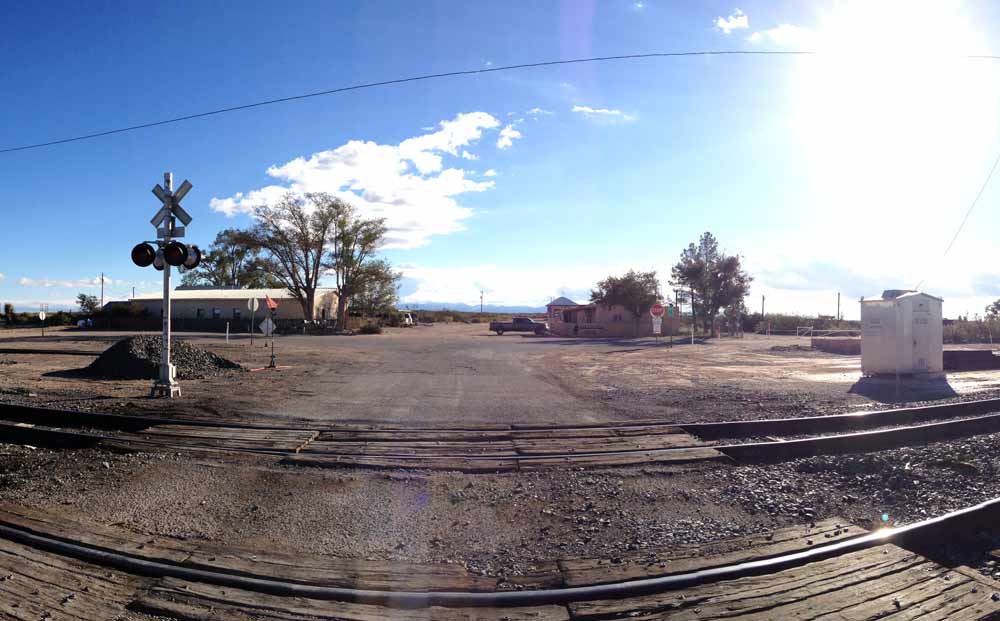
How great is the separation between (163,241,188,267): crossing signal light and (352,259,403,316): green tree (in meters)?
54.0

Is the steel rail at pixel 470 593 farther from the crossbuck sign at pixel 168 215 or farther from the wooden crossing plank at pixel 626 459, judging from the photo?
the crossbuck sign at pixel 168 215

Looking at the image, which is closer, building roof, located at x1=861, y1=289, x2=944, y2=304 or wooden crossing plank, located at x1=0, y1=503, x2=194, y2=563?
wooden crossing plank, located at x1=0, y1=503, x2=194, y2=563

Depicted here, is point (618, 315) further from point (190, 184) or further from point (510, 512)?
point (510, 512)

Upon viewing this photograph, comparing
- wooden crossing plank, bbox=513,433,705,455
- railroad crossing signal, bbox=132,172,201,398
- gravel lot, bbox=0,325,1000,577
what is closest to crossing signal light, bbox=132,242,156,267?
railroad crossing signal, bbox=132,172,201,398

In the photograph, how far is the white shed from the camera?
57.7 feet

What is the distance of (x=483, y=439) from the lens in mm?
8664

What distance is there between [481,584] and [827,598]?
2261mm

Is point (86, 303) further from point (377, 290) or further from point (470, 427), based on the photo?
point (470, 427)

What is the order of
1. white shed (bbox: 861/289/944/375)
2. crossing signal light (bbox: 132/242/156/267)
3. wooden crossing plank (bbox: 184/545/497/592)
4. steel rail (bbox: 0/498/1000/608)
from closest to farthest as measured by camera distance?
steel rail (bbox: 0/498/1000/608) → wooden crossing plank (bbox: 184/545/497/592) → crossing signal light (bbox: 132/242/156/267) → white shed (bbox: 861/289/944/375)

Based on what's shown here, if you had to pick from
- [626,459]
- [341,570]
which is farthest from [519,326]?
[341,570]

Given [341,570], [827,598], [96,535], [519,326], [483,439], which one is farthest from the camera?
[519,326]

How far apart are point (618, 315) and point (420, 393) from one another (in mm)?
45974

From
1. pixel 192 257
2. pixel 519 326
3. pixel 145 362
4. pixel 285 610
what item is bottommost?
pixel 285 610

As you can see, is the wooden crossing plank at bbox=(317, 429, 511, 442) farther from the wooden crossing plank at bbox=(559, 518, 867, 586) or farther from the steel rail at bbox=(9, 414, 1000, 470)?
the wooden crossing plank at bbox=(559, 518, 867, 586)
